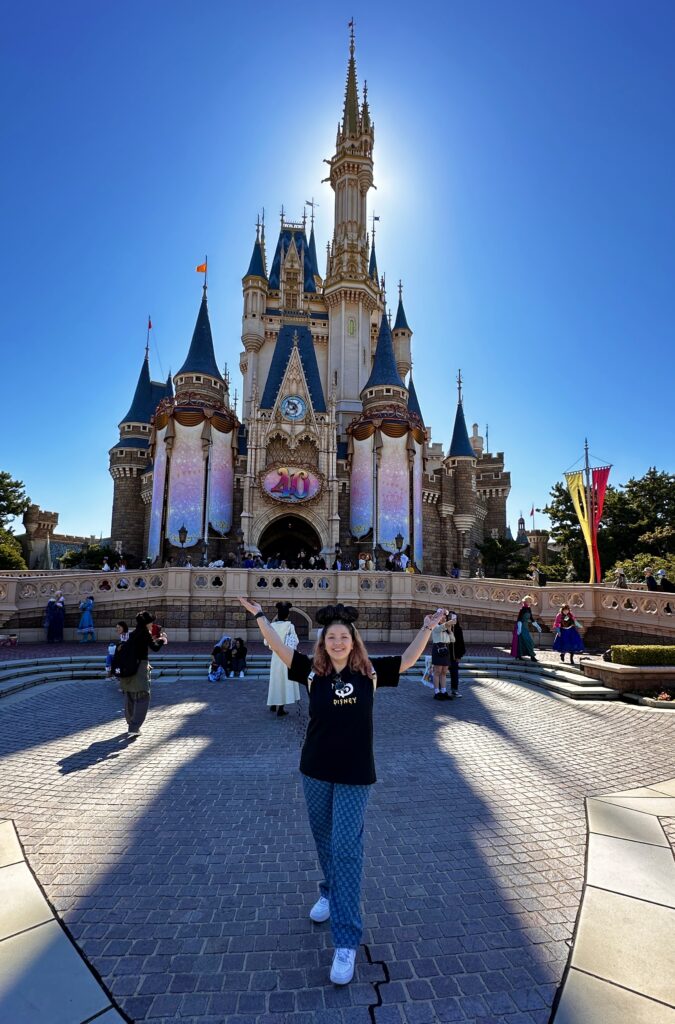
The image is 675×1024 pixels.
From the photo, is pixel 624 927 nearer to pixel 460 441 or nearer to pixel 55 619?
pixel 55 619

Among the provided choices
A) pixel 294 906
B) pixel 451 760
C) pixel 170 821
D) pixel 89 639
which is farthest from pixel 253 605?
pixel 89 639

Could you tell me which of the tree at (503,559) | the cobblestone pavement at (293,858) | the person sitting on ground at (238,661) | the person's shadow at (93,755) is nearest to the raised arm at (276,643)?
the cobblestone pavement at (293,858)

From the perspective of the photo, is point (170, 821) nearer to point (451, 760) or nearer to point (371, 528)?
point (451, 760)

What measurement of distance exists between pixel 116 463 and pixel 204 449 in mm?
12172

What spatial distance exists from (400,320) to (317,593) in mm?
34596

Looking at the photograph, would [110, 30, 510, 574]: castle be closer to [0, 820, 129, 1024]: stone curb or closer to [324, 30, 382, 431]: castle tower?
[324, 30, 382, 431]: castle tower

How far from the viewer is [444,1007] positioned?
2.50 metres

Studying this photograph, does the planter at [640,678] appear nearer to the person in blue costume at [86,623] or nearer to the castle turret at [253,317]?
the person in blue costume at [86,623]

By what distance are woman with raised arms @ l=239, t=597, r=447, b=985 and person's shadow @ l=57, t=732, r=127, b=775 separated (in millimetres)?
3901

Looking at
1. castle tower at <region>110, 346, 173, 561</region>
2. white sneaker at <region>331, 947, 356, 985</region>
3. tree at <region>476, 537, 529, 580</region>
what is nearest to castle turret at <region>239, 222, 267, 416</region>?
castle tower at <region>110, 346, 173, 561</region>

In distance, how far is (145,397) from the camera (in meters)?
40.0

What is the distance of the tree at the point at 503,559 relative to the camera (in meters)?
33.7

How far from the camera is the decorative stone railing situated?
1502cm

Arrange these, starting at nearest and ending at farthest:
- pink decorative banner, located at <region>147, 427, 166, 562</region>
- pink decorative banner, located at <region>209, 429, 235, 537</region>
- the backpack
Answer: the backpack → pink decorative banner, located at <region>147, 427, 166, 562</region> → pink decorative banner, located at <region>209, 429, 235, 537</region>
